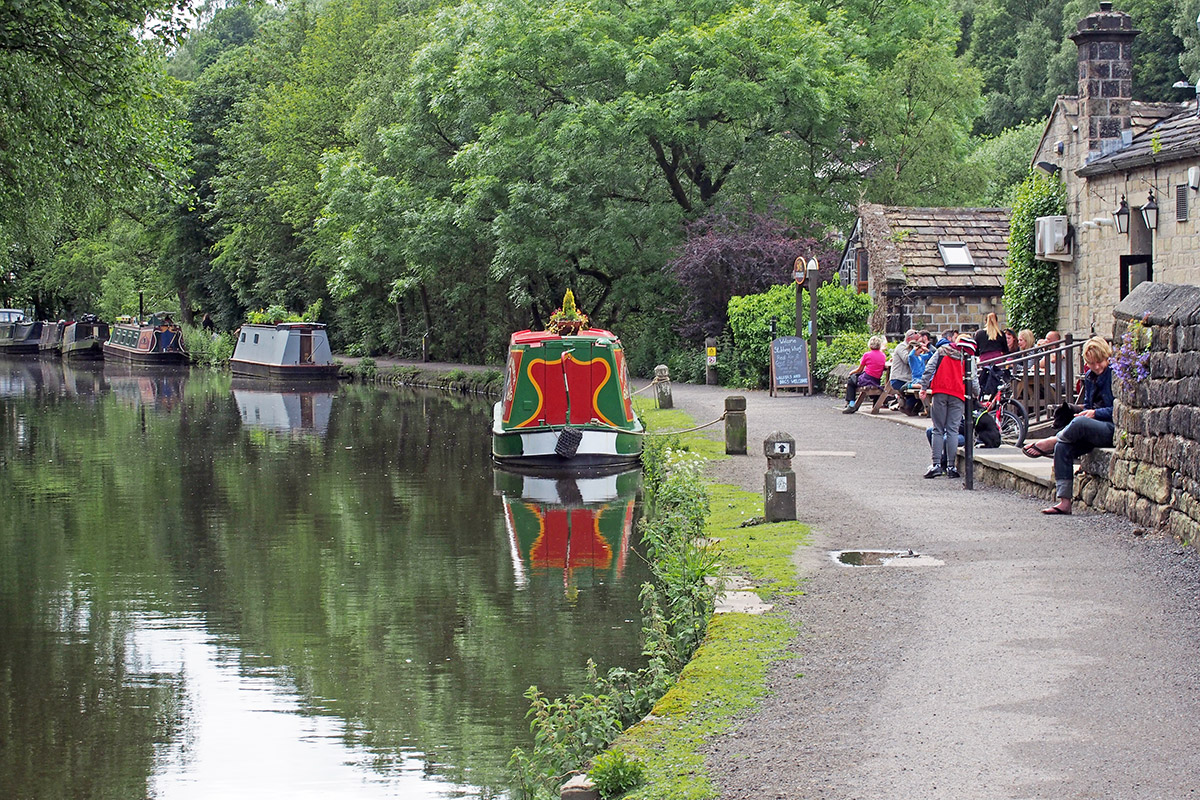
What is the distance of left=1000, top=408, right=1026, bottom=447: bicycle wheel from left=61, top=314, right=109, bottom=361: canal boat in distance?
53723 mm

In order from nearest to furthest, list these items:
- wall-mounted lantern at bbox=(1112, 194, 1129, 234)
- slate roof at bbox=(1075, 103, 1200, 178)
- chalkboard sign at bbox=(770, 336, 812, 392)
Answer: slate roof at bbox=(1075, 103, 1200, 178) < wall-mounted lantern at bbox=(1112, 194, 1129, 234) < chalkboard sign at bbox=(770, 336, 812, 392)

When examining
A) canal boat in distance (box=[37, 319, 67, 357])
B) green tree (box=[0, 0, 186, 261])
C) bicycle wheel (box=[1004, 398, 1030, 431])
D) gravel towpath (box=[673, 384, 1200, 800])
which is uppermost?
green tree (box=[0, 0, 186, 261])

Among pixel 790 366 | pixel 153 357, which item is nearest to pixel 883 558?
pixel 790 366

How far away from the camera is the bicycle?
53.8 ft

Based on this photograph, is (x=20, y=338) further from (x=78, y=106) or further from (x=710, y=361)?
(x=78, y=106)

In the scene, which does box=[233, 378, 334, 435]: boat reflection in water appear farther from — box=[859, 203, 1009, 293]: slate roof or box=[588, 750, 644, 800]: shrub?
box=[588, 750, 644, 800]: shrub

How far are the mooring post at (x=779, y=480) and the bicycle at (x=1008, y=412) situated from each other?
15.3 ft

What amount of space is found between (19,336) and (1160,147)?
60730 mm

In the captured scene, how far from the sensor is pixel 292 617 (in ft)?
38.0

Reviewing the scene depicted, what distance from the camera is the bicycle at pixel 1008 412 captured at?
1639cm

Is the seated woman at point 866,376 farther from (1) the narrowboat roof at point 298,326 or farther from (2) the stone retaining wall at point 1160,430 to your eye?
(1) the narrowboat roof at point 298,326

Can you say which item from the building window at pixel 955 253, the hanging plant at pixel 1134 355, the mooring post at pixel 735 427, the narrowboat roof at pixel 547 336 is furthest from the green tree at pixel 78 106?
the building window at pixel 955 253

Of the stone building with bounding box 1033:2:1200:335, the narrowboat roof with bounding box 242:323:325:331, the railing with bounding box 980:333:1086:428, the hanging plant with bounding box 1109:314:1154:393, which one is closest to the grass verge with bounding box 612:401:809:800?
the hanging plant with bounding box 1109:314:1154:393

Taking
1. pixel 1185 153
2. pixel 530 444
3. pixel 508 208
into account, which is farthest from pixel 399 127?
pixel 1185 153
